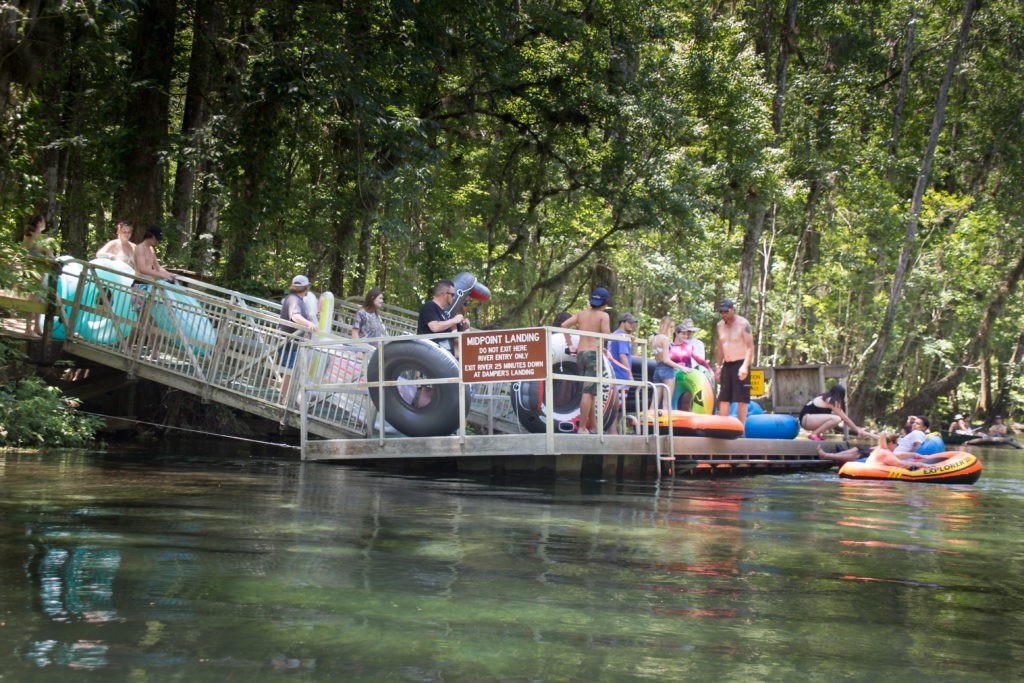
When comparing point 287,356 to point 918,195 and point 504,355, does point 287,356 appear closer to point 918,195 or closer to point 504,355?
point 504,355

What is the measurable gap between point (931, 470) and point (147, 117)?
1312 cm

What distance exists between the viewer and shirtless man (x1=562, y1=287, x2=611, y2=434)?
42.4 feet

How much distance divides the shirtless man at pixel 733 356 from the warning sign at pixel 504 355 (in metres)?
4.87

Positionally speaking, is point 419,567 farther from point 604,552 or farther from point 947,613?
point 947,613

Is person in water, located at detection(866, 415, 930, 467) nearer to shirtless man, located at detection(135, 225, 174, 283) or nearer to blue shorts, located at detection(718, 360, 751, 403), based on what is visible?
blue shorts, located at detection(718, 360, 751, 403)

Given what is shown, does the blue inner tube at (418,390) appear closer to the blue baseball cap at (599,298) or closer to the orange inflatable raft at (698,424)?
the blue baseball cap at (599,298)

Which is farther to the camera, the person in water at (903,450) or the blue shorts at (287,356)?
the person in water at (903,450)

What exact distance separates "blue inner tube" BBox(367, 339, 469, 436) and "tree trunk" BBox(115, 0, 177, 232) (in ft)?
21.8

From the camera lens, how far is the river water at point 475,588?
13.0 ft

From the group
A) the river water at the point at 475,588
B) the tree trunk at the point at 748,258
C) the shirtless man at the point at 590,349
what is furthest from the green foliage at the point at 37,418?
the tree trunk at the point at 748,258

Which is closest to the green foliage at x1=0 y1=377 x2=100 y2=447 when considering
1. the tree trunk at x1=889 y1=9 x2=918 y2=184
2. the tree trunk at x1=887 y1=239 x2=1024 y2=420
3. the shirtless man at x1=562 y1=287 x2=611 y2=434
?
the shirtless man at x1=562 y1=287 x2=611 y2=434

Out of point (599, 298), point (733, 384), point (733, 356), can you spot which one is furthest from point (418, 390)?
point (733, 384)

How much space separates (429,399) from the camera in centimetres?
1263

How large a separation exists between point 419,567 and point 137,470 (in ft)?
20.2
